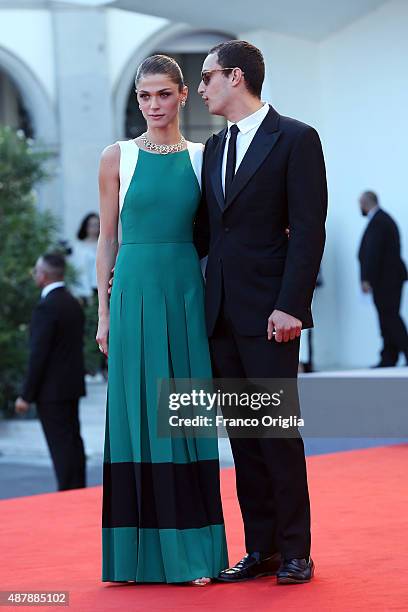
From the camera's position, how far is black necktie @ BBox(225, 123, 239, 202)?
3.95m

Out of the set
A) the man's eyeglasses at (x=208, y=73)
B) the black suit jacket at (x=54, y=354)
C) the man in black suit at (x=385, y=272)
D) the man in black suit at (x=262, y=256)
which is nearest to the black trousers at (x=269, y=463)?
the man in black suit at (x=262, y=256)

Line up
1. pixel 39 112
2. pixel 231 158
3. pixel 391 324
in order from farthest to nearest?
pixel 39 112 → pixel 391 324 → pixel 231 158

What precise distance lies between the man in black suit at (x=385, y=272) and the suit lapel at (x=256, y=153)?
21.1ft

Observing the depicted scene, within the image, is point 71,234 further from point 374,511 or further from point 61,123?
point 374,511

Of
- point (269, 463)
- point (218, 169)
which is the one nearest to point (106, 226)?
point (218, 169)

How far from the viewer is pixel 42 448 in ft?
33.6

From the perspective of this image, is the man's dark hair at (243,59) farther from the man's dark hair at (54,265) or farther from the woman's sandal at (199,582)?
the man's dark hair at (54,265)

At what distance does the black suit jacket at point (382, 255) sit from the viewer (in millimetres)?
10414

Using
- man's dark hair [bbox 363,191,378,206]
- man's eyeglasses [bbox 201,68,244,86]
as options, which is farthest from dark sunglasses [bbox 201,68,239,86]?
man's dark hair [bbox 363,191,378,206]

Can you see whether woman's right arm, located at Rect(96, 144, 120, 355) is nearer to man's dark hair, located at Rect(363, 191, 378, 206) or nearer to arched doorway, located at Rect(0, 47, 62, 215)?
man's dark hair, located at Rect(363, 191, 378, 206)

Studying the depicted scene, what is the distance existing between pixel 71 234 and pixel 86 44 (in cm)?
264

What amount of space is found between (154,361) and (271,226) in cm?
59

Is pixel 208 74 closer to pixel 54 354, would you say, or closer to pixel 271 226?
pixel 271 226

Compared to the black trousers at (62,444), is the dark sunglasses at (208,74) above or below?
above
